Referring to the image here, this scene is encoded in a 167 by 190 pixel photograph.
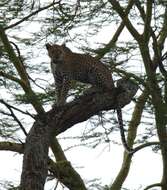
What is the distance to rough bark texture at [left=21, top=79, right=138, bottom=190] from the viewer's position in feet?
19.6

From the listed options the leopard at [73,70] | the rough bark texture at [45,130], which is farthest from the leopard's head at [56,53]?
the rough bark texture at [45,130]

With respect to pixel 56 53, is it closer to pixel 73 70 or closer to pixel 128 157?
pixel 73 70

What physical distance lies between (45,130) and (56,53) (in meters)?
2.76

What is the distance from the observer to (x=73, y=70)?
8445 millimetres

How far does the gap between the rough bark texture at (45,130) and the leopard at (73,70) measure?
132 centimetres

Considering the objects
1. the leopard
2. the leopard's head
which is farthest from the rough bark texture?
the leopard's head

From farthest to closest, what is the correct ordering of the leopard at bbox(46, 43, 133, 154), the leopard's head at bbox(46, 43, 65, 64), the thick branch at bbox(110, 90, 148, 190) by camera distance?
the thick branch at bbox(110, 90, 148, 190), the leopard's head at bbox(46, 43, 65, 64), the leopard at bbox(46, 43, 133, 154)

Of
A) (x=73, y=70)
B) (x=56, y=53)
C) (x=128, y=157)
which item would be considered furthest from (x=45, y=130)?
(x=128, y=157)

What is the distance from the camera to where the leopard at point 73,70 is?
791cm

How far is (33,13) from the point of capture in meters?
7.28

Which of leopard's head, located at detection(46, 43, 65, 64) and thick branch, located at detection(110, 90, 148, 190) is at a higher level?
leopard's head, located at detection(46, 43, 65, 64)

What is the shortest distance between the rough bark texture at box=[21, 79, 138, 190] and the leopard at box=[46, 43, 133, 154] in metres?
1.32

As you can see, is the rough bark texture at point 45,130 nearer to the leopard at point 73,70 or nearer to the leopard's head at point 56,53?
the leopard at point 73,70

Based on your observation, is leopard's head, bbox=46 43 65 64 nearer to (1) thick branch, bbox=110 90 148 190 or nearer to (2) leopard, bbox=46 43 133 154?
(2) leopard, bbox=46 43 133 154
